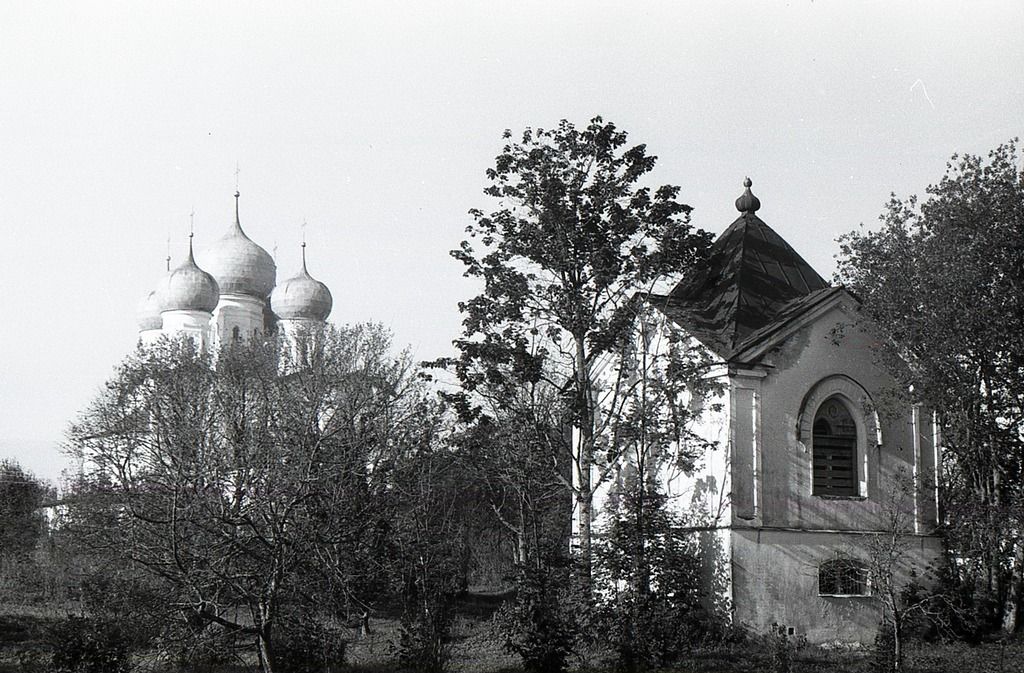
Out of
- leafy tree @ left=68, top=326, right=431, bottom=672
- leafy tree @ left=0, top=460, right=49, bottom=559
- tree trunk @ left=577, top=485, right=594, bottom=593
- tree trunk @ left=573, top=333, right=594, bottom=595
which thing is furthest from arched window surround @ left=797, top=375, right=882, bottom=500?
leafy tree @ left=0, top=460, right=49, bottom=559

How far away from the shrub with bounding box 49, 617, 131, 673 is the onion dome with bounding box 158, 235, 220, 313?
43444 mm

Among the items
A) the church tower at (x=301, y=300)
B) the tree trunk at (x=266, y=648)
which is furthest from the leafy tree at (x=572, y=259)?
the church tower at (x=301, y=300)

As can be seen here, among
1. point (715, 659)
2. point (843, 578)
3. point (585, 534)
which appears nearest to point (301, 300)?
point (585, 534)

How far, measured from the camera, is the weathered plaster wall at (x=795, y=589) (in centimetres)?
2228

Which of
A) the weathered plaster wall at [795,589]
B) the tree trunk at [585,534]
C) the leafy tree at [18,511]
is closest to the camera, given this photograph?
the tree trunk at [585,534]

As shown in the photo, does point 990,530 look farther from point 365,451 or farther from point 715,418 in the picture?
point 365,451

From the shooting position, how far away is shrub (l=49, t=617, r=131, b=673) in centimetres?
1555

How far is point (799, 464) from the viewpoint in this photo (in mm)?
23281

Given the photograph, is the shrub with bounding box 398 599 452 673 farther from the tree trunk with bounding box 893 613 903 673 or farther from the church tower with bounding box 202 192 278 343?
the church tower with bounding box 202 192 278 343

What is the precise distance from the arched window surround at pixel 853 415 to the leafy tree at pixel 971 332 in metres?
0.98

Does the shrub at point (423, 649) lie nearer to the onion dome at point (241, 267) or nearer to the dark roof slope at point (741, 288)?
the dark roof slope at point (741, 288)

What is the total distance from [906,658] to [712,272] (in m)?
9.27

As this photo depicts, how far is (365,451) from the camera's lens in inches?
1123

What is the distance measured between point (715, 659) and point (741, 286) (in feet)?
27.0
